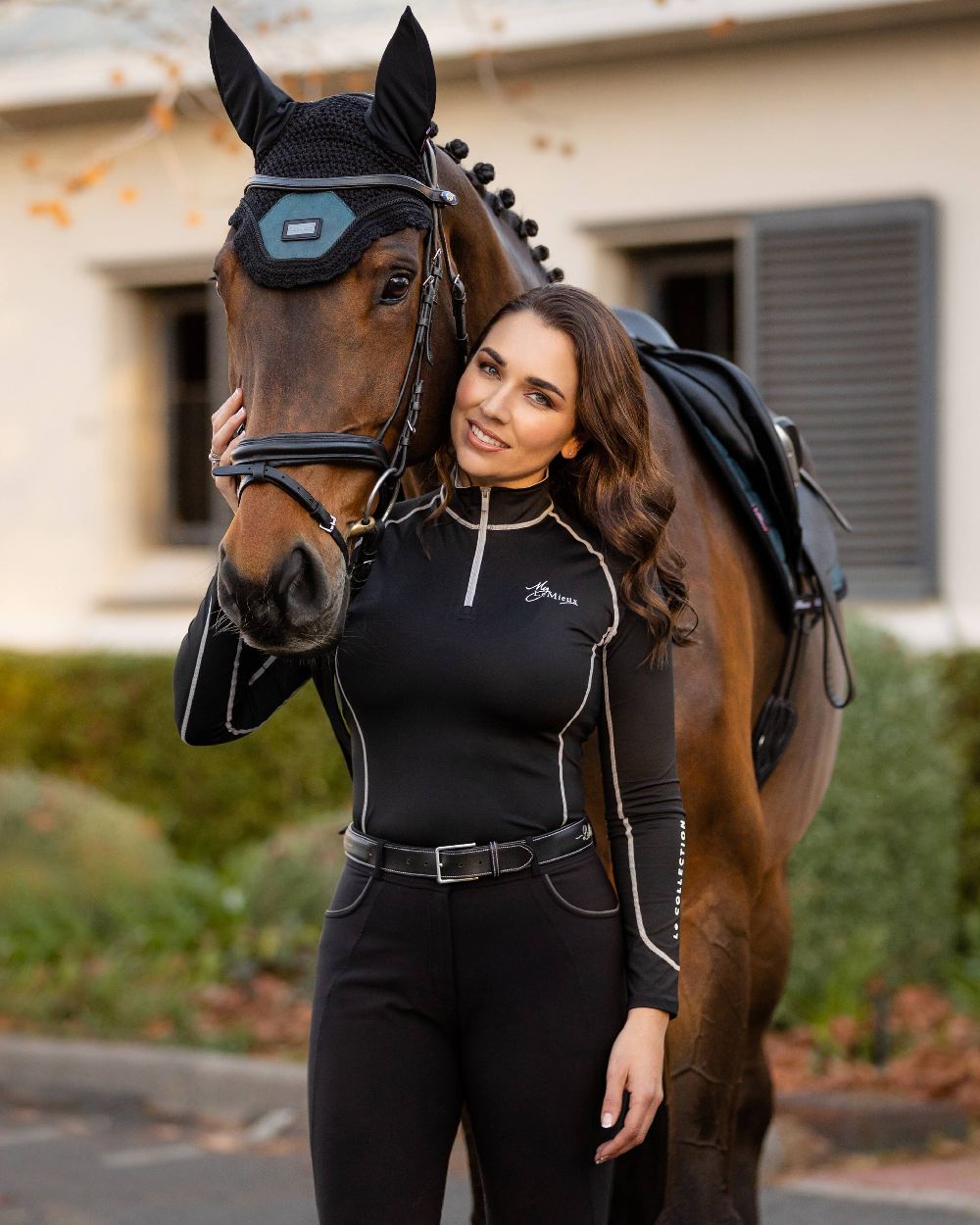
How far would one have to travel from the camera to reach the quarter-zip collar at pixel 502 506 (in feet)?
9.40

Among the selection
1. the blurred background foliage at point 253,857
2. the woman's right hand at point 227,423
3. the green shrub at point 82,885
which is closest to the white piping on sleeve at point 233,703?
the woman's right hand at point 227,423

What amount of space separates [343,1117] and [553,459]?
1099 mm

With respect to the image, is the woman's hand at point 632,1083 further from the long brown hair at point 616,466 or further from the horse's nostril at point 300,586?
the horse's nostril at point 300,586

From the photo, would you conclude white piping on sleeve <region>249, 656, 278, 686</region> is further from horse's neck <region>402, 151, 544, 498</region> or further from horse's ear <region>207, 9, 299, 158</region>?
horse's ear <region>207, 9, 299, 158</region>

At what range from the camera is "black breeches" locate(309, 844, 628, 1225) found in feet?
8.82

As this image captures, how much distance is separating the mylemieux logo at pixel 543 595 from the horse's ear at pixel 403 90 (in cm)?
72

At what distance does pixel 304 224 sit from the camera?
2672 millimetres

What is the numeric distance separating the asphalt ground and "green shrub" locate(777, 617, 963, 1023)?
1.02 meters

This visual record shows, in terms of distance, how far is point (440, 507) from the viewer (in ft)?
9.43

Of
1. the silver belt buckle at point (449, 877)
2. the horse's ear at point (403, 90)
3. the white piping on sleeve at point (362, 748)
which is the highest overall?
the horse's ear at point (403, 90)

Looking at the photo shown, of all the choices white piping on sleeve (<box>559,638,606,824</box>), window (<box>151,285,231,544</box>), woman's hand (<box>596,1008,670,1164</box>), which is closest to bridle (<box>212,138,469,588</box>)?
white piping on sleeve (<box>559,638,606,824</box>)

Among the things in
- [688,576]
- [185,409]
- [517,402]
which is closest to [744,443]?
[688,576]

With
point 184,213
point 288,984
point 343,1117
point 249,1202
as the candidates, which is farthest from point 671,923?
point 184,213

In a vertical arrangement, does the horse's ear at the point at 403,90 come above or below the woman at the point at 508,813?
above
